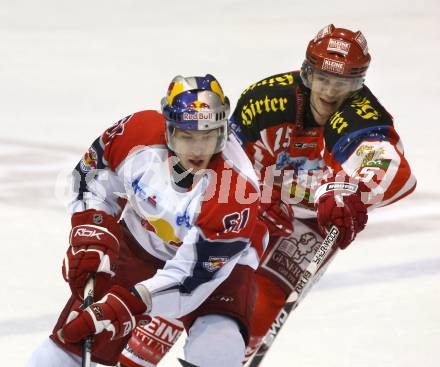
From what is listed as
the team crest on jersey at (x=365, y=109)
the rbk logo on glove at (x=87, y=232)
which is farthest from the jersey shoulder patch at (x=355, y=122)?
the rbk logo on glove at (x=87, y=232)

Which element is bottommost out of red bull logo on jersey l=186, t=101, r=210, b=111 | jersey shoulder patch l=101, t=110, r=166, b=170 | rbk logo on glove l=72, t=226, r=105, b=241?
rbk logo on glove l=72, t=226, r=105, b=241

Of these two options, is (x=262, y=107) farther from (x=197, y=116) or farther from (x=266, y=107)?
(x=197, y=116)

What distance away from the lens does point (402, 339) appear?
4.78 metres

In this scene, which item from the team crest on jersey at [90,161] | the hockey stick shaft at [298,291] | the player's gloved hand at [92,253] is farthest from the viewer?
the hockey stick shaft at [298,291]

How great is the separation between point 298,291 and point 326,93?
729 mm

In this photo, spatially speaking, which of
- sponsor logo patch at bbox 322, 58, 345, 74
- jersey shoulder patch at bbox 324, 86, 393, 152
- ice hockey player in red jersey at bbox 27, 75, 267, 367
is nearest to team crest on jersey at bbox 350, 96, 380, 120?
jersey shoulder patch at bbox 324, 86, 393, 152

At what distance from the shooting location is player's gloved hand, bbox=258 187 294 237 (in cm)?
450

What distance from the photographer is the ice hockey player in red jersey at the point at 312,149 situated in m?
4.27

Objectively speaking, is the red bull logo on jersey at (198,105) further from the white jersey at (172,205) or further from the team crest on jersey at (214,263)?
the team crest on jersey at (214,263)

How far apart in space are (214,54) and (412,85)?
142 cm

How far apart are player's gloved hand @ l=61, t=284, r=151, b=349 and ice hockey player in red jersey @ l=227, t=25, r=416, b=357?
0.85m

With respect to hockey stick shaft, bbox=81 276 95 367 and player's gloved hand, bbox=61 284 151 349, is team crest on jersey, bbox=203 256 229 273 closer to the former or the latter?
player's gloved hand, bbox=61 284 151 349

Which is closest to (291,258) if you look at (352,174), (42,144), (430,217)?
(352,174)

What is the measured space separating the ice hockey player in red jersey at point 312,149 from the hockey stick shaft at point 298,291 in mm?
41
